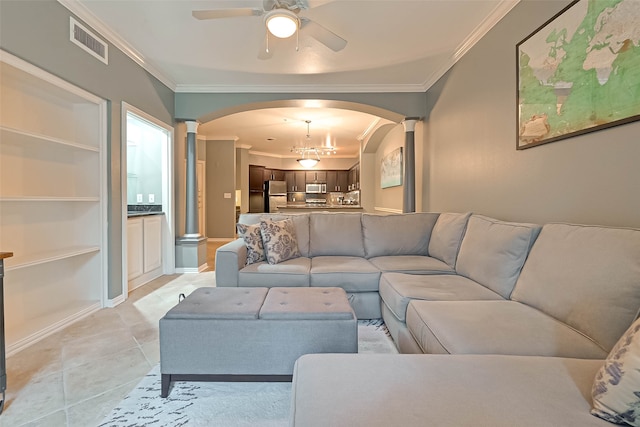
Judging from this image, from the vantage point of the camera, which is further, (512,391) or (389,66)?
(389,66)

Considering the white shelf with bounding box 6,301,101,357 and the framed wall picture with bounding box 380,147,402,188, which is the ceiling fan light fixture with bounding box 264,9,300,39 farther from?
the framed wall picture with bounding box 380,147,402,188

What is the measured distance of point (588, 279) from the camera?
135 centimetres

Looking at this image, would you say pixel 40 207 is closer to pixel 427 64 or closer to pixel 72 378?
pixel 72 378

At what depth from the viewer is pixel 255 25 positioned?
2.81m

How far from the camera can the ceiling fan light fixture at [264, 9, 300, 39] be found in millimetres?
2150

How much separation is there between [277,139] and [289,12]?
19.0 ft

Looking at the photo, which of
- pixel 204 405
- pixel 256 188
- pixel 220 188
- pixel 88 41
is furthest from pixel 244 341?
pixel 256 188

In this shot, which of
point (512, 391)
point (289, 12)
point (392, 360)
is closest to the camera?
point (512, 391)

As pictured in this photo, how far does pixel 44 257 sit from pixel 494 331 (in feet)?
10.1

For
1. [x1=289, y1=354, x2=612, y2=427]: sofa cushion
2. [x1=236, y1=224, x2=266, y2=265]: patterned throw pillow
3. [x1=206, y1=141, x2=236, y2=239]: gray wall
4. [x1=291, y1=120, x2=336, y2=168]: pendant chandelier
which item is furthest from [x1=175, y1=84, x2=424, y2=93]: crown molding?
[x1=289, y1=354, x2=612, y2=427]: sofa cushion

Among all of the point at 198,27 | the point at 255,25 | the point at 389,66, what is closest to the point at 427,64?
the point at 389,66

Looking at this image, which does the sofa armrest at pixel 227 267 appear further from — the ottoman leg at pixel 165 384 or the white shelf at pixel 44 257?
the white shelf at pixel 44 257

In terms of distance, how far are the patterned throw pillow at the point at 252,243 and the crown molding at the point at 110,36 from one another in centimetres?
222

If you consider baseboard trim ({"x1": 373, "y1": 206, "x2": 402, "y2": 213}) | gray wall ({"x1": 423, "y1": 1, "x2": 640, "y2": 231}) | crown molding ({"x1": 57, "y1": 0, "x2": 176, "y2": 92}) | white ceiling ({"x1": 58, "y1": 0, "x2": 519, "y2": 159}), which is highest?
white ceiling ({"x1": 58, "y1": 0, "x2": 519, "y2": 159})
